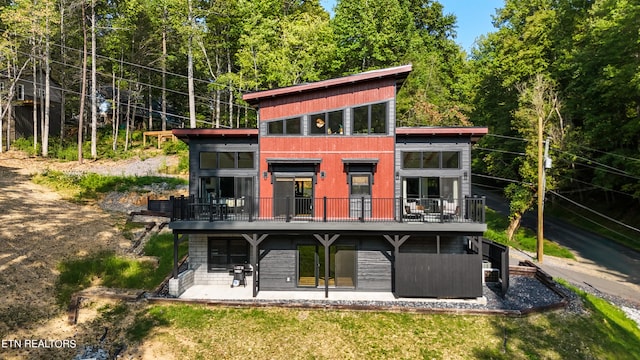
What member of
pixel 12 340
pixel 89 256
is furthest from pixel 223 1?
pixel 12 340

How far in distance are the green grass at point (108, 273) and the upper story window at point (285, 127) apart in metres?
7.97

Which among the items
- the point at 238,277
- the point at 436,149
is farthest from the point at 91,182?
the point at 436,149

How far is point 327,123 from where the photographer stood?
15.1 m

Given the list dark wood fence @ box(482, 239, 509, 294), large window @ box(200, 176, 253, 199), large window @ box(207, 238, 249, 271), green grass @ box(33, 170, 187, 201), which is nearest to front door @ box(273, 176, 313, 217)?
large window @ box(200, 176, 253, 199)

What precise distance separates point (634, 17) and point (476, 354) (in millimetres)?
23891

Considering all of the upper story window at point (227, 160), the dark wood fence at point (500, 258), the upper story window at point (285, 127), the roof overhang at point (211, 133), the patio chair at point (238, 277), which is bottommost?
the patio chair at point (238, 277)

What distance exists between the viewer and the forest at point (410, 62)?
2467cm

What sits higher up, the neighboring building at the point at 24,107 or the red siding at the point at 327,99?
the neighboring building at the point at 24,107

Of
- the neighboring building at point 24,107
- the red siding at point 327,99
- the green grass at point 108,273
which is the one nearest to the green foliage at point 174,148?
the neighboring building at point 24,107

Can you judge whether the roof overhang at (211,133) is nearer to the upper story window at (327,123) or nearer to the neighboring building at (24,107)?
the upper story window at (327,123)

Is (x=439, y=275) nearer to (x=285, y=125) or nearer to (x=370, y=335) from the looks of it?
(x=370, y=335)

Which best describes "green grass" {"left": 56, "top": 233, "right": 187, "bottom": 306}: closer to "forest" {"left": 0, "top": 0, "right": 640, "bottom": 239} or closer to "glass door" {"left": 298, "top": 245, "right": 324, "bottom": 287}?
"glass door" {"left": 298, "top": 245, "right": 324, "bottom": 287}

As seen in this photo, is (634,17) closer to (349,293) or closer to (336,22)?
(336,22)

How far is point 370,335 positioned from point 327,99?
31.5 feet
